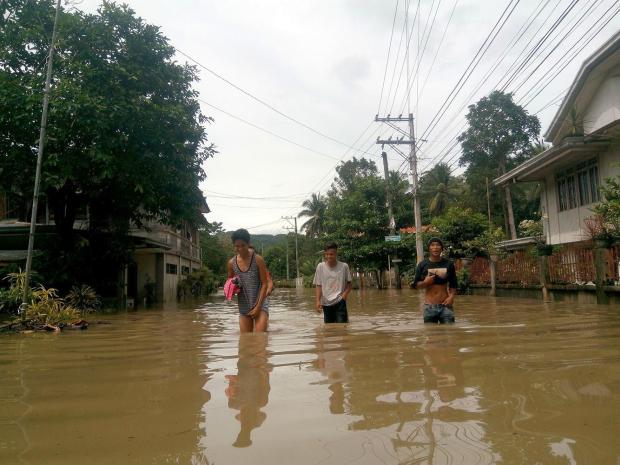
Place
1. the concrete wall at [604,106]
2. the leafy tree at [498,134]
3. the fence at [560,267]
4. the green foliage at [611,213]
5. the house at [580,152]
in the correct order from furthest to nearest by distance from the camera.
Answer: the leafy tree at [498,134]
the concrete wall at [604,106]
the house at [580,152]
the fence at [560,267]
the green foliage at [611,213]

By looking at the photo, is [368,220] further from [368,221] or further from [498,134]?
[498,134]

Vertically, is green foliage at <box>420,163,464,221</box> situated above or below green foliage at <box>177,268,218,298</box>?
above

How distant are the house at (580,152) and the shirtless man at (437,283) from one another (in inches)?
380

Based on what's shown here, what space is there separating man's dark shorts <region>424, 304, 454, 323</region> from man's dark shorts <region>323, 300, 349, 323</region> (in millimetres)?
1119

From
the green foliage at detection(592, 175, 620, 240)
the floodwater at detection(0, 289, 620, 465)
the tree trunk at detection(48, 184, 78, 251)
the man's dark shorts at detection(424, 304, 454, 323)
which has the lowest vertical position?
the floodwater at detection(0, 289, 620, 465)

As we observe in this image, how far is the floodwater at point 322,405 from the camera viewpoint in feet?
7.04

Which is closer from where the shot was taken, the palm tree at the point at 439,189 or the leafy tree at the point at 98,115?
the leafy tree at the point at 98,115

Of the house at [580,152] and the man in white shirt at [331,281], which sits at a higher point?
the house at [580,152]

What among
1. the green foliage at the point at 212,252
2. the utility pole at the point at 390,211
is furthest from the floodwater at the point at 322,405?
the green foliage at the point at 212,252

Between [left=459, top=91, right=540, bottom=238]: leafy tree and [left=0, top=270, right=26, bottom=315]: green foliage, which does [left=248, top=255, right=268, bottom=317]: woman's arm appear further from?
[left=459, top=91, right=540, bottom=238]: leafy tree

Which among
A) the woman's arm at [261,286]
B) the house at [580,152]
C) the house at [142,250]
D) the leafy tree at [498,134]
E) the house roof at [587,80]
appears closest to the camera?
the woman's arm at [261,286]

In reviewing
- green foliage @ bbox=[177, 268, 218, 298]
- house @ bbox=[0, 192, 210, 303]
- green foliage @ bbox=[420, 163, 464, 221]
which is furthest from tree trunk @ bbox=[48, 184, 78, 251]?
green foliage @ bbox=[420, 163, 464, 221]

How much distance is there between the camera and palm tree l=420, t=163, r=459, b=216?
43469 mm

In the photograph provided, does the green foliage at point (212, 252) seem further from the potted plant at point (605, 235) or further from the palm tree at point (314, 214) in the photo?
the potted plant at point (605, 235)
